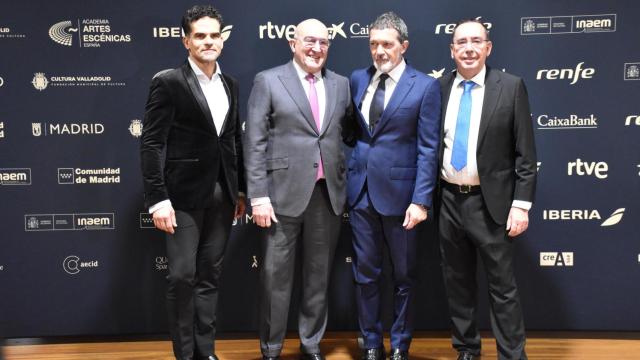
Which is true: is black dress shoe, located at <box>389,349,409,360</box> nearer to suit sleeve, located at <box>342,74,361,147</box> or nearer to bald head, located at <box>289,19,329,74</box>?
suit sleeve, located at <box>342,74,361,147</box>

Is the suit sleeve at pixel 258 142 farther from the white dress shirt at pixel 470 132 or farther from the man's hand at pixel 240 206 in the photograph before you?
the white dress shirt at pixel 470 132

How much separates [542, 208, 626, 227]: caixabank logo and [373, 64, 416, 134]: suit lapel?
131 centimetres

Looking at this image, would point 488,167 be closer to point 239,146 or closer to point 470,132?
point 470,132

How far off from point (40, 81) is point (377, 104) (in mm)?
1993

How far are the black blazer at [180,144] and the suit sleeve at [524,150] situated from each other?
136cm

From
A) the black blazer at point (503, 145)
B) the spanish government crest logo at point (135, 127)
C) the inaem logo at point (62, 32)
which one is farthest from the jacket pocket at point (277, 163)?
the inaem logo at point (62, 32)

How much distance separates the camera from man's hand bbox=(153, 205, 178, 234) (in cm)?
264

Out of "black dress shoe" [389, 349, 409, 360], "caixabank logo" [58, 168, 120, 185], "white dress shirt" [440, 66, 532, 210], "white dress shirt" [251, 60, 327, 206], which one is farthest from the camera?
"caixabank logo" [58, 168, 120, 185]

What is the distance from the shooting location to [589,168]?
3.43 m

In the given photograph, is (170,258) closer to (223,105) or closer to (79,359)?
(223,105)

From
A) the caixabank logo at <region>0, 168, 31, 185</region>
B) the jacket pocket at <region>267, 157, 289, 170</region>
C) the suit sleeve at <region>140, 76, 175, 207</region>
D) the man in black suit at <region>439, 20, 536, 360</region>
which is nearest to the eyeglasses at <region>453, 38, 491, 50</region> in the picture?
the man in black suit at <region>439, 20, 536, 360</region>

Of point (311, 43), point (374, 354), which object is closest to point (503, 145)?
point (311, 43)

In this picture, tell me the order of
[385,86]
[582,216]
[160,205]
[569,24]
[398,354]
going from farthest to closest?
[582,216] < [569,24] < [398,354] < [385,86] < [160,205]

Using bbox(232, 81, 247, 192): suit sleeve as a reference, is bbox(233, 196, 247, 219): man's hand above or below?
below
